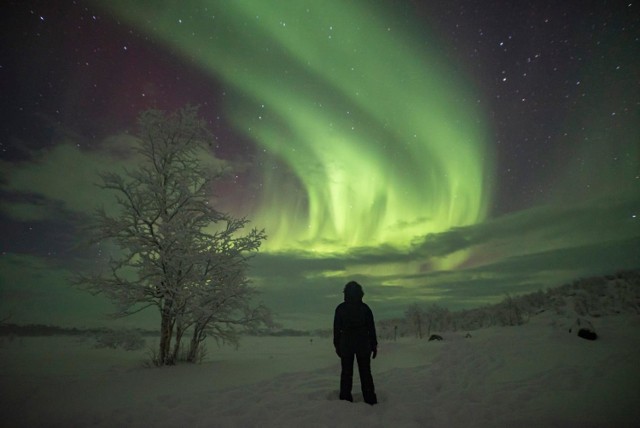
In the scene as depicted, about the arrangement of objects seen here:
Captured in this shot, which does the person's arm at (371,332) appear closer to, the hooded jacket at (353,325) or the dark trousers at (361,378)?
the hooded jacket at (353,325)

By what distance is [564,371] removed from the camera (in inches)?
308

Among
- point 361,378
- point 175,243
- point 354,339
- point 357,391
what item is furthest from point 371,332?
point 175,243

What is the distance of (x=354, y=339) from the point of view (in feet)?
20.8

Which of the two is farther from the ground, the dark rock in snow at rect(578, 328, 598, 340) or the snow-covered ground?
the dark rock in snow at rect(578, 328, 598, 340)

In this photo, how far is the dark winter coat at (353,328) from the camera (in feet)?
20.7

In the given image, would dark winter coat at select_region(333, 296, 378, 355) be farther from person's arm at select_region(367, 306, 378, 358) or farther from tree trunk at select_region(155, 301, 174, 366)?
tree trunk at select_region(155, 301, 174, 366)

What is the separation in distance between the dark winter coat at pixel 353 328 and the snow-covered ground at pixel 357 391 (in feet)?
3.26

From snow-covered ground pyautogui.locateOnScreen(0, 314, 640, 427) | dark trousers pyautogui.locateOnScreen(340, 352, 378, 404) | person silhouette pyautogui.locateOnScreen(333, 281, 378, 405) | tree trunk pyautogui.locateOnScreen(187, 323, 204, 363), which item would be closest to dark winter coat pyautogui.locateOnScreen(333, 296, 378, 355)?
person silhouette pyautogui.locateOnScreen(333, 281, 378, 405)

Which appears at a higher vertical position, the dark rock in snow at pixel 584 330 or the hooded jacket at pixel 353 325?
the hooded jacket at pixel 353 325

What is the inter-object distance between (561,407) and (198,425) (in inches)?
245

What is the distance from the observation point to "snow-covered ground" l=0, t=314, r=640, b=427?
198 inches

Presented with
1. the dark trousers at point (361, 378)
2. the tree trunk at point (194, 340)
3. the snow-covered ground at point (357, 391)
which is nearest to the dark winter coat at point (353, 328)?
the dark trousers at point (361, 378)

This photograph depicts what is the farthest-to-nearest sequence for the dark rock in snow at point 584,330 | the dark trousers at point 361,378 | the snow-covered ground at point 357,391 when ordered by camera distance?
the dark rock in snow at point 584,330
the dark trousers at point 361,378
the snow-covered ground at point 357,391

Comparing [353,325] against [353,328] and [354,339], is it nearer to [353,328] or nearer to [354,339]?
[353,328]
